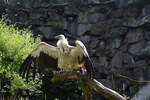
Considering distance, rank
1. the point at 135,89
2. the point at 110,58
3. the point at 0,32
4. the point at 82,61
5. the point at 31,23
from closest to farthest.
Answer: the point at 82,61 < the point at 0,32 < the point at 135,89 < the point at 110,58 < the point at 31,23

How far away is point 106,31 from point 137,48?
3.41 meters

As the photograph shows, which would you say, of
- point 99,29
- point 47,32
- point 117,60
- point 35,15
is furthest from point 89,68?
point 35,15

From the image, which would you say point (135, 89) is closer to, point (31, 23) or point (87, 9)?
point (87, 9)

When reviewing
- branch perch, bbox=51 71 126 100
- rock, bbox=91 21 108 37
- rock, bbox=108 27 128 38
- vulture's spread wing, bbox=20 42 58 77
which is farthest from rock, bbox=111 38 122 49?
branch perch, bbox=51 71 126 100

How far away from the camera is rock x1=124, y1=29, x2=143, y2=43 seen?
109ft

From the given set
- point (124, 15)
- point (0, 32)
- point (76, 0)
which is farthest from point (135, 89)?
point (0, 32)

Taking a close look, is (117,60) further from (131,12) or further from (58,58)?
(58,58)

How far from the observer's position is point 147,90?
32.4 meters

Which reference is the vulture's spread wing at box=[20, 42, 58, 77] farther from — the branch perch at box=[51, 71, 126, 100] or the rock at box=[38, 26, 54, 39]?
the rock at box=[38, 26, 54, 39]

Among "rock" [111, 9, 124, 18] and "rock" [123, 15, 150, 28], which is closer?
"rock" [123, 15, 150, 28]

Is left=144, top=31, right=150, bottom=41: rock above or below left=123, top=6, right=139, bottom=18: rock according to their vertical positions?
below

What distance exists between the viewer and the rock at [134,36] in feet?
109

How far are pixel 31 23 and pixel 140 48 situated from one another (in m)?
9.92

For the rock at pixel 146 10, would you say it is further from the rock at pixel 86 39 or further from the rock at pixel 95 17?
the rock at pixel 86 39
